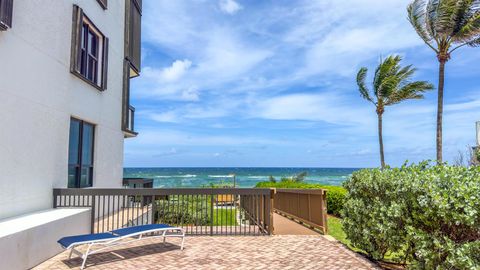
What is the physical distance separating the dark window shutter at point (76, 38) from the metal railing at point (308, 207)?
6.22 m

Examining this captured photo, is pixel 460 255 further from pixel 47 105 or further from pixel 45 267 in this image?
pixel 47 105

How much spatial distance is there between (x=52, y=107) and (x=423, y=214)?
22.1 feet

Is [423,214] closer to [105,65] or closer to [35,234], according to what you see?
[35,234]

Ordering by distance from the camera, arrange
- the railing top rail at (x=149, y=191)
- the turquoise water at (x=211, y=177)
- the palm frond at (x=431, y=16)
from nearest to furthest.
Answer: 1. the railing top rail at (x=149, y=191)
2. the palm frond at (x=431, y=16)
3. the turquoise water at (x=211, y=177)

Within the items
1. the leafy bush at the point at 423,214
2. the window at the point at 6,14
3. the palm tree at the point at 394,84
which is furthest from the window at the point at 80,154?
the palm tree at the point at 394,84

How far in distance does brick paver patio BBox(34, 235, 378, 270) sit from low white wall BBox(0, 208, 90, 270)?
222 mm

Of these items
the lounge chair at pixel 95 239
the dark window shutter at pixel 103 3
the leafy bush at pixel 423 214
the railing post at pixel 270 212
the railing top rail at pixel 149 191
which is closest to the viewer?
the leafy bush at pixel 423 214

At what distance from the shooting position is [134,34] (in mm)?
12367

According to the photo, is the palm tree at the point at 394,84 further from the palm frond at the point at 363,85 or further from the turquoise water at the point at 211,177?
the turquoise water at the point at 211,177

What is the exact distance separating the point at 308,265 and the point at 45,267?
12.9ft

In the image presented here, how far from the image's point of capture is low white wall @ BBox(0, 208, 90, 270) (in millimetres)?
4262

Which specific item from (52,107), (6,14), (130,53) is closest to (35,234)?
(52,107)

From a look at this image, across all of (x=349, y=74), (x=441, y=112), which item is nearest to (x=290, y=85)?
(x=349, y=74)

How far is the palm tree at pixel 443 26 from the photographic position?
11.9 meters
